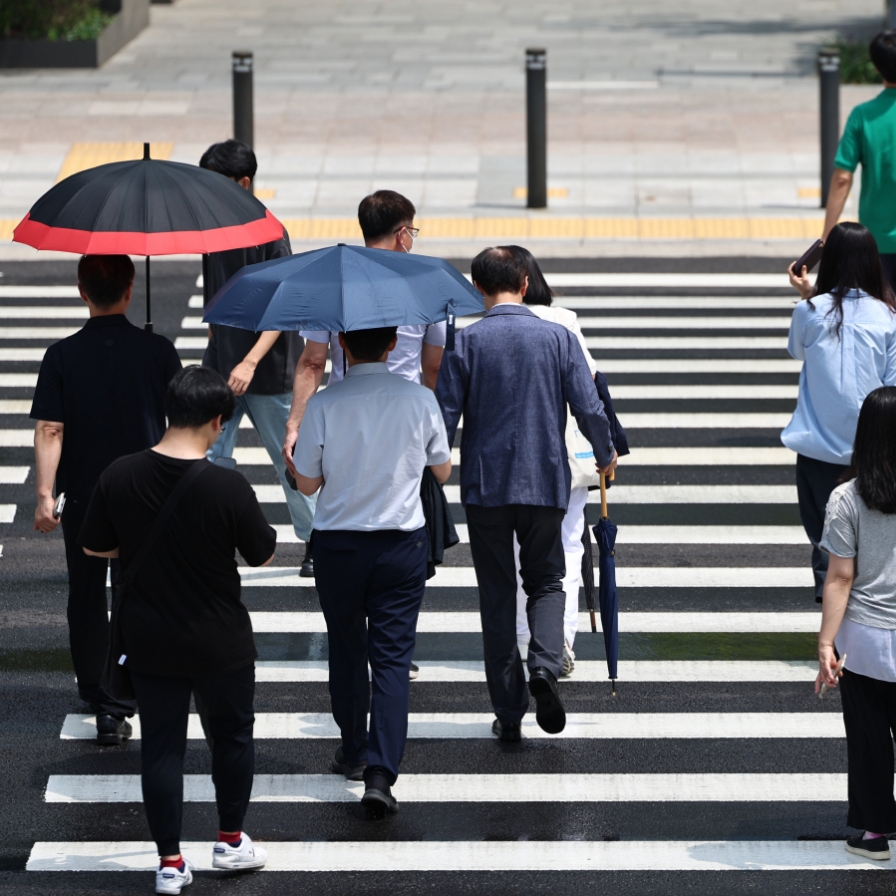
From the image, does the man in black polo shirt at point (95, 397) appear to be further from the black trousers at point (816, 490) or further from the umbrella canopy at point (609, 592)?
the black trousers at point (816, 490)

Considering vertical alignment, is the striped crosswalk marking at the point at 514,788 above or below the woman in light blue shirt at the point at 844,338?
below

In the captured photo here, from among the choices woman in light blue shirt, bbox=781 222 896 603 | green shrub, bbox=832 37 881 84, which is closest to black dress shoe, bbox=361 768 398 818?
woman in light blue shirt, bbox=781 222 896 603

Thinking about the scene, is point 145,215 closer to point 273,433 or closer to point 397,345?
point 397,345

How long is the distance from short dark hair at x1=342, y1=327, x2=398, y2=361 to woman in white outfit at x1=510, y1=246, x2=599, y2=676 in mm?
788

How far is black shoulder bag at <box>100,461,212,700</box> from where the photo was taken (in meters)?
4.70

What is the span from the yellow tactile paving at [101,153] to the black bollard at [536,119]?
3.72 metres

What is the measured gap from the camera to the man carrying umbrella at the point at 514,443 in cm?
568

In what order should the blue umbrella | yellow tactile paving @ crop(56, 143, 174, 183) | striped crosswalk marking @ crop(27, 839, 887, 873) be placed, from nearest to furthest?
striped crosswalk marking @ crop(27, 839, 887, 873) → the blue umbrella → yellow tactile paving @ crop(56, 143, 174, 183)

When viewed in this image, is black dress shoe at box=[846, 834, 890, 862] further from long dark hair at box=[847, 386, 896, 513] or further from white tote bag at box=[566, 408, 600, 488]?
white tote bag at box=[566, 408, 600, 488]

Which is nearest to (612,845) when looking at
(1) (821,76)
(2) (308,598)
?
(2) (308,598)

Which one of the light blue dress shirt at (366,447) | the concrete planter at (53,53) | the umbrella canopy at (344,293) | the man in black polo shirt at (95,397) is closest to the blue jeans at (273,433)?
the man in black polo shirt at (95,397)

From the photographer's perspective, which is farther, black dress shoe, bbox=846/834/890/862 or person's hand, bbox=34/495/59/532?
person's hand, bbox=34/495/59/532

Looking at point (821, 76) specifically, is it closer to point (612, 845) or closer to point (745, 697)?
point (745, 697)

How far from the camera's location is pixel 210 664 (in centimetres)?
475
